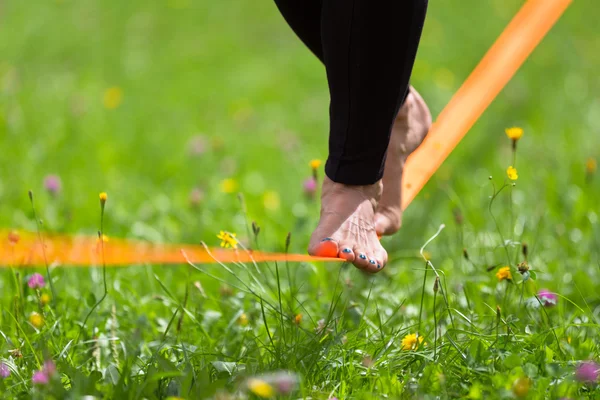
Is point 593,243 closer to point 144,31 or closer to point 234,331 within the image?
point 234,331

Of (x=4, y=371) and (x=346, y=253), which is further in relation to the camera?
(x=346, y=253)

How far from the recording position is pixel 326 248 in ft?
4.86

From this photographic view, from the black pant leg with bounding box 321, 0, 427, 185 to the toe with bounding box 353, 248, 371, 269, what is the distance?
0.14 m

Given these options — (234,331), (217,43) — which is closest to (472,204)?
(234,331)

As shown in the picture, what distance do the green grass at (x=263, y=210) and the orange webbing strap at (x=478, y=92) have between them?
0.14 m

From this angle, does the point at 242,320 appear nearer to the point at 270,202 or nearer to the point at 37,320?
the point at 37,320

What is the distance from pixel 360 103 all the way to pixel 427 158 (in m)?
0.58

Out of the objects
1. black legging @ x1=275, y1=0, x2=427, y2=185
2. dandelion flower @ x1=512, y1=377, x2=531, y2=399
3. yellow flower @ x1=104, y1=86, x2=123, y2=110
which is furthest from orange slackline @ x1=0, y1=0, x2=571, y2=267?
yellow flower @ x1=104, y1=86, x2=123, y2=110

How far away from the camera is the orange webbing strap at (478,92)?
1941mm

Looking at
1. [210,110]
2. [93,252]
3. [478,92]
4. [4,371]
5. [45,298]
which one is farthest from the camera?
[210,110]

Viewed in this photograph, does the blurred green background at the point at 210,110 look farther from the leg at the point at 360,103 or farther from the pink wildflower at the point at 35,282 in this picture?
the pink wildflower at the point at 35,282

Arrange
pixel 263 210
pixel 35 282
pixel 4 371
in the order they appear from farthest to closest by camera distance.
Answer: pixel 263 210
pixel 35 282
pixel 4 371

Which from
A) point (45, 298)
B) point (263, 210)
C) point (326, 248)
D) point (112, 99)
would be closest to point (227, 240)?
point (326, 248)

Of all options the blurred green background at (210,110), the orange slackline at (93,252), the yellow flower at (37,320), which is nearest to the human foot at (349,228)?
the orange slackline at (93,252)
